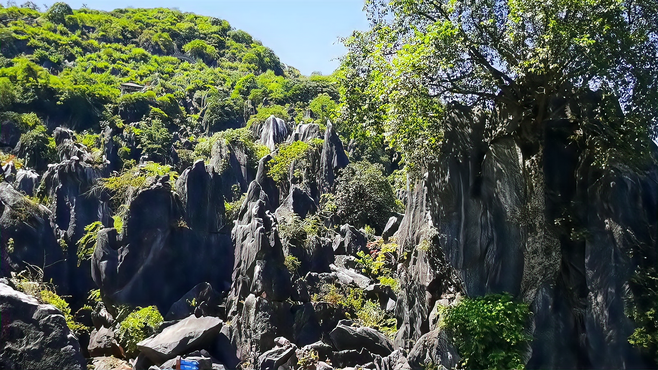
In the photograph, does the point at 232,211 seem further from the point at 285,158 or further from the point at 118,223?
the point at 285,158

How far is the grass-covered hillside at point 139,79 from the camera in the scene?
35.8 metres

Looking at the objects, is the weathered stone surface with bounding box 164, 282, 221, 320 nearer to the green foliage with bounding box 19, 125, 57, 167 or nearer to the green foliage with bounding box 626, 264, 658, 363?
the green foliage with bounding box 626, 264, 658, 363

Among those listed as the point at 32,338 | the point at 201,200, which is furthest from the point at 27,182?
the point at 32,338

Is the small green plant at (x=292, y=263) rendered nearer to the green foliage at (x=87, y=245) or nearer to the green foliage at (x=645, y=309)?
the green foliage at (x=87, y=245)

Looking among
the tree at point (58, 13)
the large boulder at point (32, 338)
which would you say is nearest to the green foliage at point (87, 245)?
the large boulder at point (32, 338)

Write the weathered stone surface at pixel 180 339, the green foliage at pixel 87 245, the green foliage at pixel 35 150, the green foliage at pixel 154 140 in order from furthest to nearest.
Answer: the green foliage at pixel 154 140
the green foliage at pixel 35 150
the green foliage at pixel 87 245
the weathered stone surface at pixel 180 339

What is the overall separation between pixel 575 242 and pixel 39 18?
62275 mm

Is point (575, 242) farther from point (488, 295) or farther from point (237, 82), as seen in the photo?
point (237, 82)

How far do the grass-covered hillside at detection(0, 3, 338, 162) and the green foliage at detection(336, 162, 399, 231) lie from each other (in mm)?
13350

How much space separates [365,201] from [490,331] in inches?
601

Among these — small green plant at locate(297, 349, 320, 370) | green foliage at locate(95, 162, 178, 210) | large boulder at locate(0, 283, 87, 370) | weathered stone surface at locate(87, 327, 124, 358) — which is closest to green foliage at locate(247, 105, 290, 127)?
green foliage at locate(95, 162, 178, 210)

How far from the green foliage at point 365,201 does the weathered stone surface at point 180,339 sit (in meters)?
12.1

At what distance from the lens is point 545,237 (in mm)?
11148

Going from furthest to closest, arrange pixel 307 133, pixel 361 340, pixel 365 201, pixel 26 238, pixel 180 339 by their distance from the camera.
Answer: pixel 307 133 < pixel 365 201 < pixel 26 238 < pixel 361 340 < pixel 180 339
